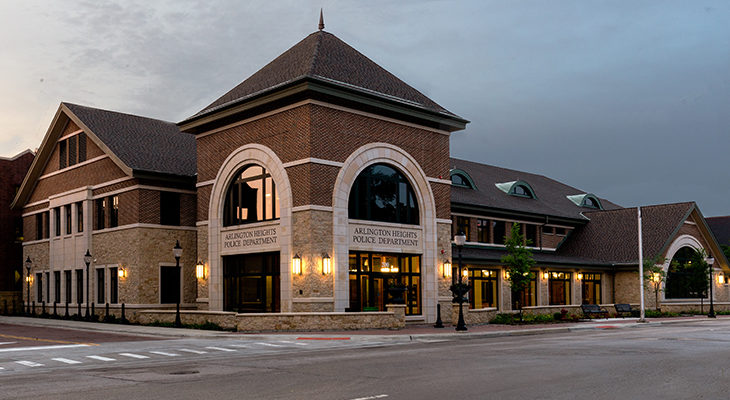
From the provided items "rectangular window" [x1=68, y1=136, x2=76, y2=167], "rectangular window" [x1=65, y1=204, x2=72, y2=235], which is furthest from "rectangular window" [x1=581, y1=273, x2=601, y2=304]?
"rectangular window" [x1=68, y1=136, x2=76, y2=167]

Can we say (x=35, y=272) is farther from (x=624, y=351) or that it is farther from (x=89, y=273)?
(x=624, y=351)

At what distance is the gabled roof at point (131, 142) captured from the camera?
39438 mm

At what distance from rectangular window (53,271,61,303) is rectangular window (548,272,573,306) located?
104 feet

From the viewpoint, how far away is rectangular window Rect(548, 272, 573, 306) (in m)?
48.2

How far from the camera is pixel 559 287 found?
48750 mm

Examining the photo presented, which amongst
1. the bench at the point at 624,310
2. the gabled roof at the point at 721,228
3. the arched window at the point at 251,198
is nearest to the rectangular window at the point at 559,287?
the bench at the point at 624,310

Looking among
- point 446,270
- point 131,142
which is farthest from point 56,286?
point 446,270

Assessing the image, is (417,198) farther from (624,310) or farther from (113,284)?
(113,284)

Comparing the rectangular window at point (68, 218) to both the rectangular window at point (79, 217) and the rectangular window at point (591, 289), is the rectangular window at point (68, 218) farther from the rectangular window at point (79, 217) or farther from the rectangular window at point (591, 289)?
the rectangular window at point (591, 289)

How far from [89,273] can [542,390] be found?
119ft

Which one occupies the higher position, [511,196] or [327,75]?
[327,75]

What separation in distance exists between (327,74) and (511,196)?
78.7ft

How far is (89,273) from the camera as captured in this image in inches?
1671

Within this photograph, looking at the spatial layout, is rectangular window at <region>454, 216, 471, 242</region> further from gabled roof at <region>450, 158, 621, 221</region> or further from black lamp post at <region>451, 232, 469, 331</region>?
black lamp post at <region>451, 232, 469, 331</region>
